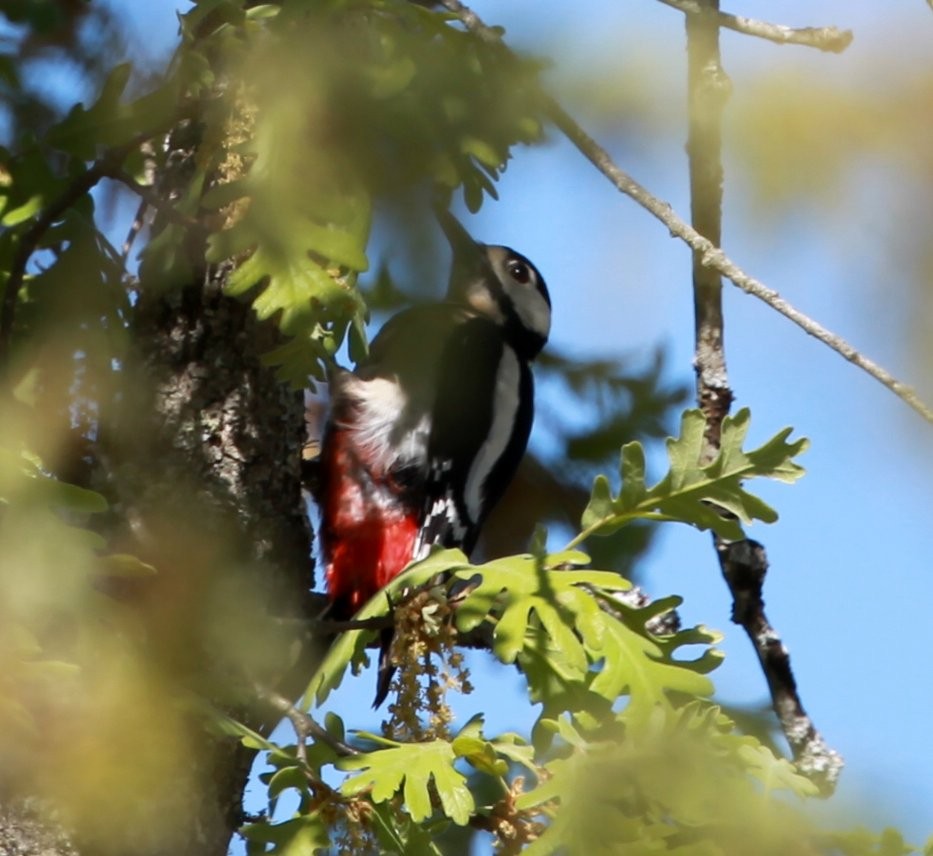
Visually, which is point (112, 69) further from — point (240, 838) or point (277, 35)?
point (240, 838)

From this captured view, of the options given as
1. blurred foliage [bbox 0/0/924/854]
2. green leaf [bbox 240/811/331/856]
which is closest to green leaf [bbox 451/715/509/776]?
blurred foliage [bbox 0/0/924/854]

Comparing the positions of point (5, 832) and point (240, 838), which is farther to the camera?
point (240, 838)

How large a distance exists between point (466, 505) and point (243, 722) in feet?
4.07

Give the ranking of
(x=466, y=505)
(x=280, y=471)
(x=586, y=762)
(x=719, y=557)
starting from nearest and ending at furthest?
(x=586, y=762), (x=719, y=557), (x=280, y=471), (x=466, y=505)

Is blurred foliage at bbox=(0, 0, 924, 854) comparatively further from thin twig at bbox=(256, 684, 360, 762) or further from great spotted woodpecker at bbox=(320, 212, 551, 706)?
great spotted woodpecker at bbox=(320, 212, 551, 706)

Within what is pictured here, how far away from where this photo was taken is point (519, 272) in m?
4.92

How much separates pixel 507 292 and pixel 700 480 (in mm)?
2684

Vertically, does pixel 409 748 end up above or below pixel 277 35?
below

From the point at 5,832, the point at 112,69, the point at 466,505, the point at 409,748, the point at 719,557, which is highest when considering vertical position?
the point at 466,505

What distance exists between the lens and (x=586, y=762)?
203cm

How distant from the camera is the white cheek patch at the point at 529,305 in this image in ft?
15.9

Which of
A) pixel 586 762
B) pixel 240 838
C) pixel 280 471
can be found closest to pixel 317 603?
pixel 280 471

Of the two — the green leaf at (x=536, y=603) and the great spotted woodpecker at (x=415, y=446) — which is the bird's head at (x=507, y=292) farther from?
the green leaf at (x=536, y=603)

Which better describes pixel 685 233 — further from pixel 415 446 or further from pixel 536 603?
pixel 415 446
